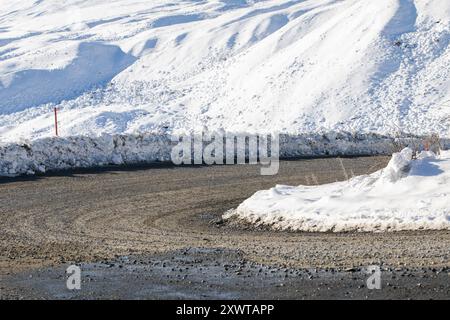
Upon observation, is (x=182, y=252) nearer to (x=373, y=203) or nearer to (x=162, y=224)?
(x=162, y=224)

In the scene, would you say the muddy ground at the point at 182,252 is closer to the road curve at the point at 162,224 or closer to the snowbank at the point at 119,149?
the road curve at the point at 162,224

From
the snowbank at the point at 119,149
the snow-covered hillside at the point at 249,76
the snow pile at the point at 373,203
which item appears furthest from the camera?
the snow-covered hillside at the point at 249,76

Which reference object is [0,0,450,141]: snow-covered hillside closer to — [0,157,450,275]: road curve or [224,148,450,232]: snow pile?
[0,157,450,275]: road curve

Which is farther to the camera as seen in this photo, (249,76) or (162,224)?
(249,76)

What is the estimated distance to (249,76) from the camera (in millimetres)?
62750

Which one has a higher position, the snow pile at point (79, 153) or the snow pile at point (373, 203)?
the snow pile at point (373, 203)

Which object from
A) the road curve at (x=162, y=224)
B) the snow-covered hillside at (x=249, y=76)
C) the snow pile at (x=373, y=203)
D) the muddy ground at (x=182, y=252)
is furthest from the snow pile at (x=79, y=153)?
the snow pile at (x=373, y=203)

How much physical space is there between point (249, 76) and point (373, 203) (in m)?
48.9

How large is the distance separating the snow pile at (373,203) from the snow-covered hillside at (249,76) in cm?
2207

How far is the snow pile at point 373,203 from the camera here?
13.5 metres

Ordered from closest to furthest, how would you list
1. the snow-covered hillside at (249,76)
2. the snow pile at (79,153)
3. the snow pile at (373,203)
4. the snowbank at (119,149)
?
the snow pile at (373,203), the snow pile at (79,153), the snowbank at (119,149), the snow-covered hillside at (249,76)

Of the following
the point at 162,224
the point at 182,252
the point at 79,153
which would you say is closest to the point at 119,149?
the point at 79,153

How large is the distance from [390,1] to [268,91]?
50.8 feet

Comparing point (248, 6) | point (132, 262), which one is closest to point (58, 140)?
point (132, 262)
